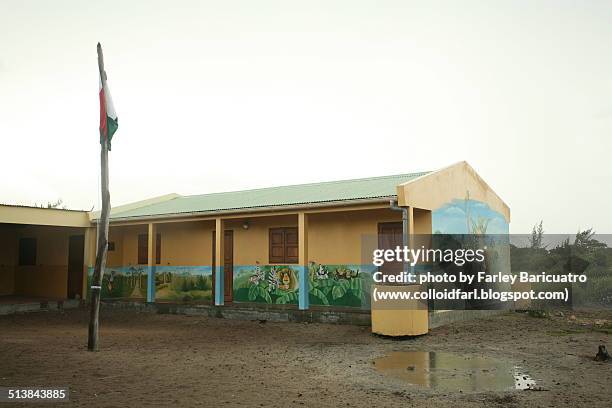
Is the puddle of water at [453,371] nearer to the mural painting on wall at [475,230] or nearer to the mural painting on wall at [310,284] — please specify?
the mural painting on wall at [310,284]

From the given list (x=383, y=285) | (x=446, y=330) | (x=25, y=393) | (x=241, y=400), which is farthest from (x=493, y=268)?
(x=25, y=393)

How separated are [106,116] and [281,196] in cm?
688

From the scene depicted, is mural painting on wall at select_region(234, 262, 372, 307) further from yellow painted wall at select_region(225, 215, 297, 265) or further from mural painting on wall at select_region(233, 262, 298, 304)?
yellow painted wall at select_region(225, 215, 297, 265)

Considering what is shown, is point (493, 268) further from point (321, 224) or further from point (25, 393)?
point (25, 393)

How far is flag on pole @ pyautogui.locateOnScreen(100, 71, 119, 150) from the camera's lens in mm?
9711

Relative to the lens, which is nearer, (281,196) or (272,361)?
(272,361)

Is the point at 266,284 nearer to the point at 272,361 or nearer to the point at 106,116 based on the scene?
the point at 272,361

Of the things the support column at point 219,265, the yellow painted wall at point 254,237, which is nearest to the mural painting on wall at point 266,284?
the yellow painted wall at point 254,237

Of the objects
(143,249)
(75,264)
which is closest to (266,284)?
(143,249)

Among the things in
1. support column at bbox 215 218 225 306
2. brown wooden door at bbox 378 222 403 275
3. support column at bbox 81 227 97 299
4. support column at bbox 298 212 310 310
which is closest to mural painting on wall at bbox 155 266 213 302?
support column at bbox 215 218 225 306

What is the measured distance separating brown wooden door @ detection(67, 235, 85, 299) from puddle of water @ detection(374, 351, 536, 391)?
13.7m

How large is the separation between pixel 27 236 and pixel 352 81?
14123mm

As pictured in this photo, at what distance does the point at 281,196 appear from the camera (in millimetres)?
15734

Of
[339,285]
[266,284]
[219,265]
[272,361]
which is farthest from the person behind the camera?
[266,284]
